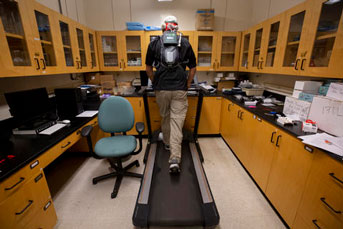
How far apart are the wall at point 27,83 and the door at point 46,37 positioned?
1.34ft

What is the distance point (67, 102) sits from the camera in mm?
2209

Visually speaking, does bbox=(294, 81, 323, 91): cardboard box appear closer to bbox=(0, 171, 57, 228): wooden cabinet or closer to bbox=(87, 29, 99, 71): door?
bbox=(0, 171, 57, 228): wooden cabinet

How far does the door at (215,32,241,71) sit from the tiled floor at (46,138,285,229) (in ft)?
6.55

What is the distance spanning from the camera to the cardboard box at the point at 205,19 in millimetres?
3072

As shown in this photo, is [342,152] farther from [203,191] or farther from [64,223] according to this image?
[64,223]

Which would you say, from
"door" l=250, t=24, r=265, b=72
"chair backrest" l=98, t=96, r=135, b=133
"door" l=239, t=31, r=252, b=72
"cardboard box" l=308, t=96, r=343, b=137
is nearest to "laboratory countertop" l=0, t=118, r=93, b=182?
"chair backrest" l=98, t=96, r=135, b=133

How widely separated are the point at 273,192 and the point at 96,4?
4.47m

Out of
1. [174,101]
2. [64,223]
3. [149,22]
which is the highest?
[149,22]

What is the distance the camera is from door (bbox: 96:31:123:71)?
3.10m

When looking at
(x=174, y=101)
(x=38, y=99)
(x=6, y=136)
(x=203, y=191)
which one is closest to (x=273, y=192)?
(x=203, y=191)

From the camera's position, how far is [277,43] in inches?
84.7

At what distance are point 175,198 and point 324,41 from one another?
7.25 feet

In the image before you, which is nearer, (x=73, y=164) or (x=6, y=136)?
(x=6, y=136)

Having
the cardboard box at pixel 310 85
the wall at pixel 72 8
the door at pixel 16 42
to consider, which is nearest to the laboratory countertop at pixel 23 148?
the door at pixel 16 42
